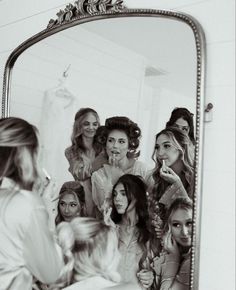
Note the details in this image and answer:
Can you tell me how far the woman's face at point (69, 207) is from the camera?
1.48 meters

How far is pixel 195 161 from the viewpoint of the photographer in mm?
1211

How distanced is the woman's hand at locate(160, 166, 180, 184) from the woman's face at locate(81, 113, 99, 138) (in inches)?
11.7

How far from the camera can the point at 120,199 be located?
137 cm

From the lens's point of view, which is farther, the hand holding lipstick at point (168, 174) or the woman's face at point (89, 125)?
the woman's face at point (89, 125)

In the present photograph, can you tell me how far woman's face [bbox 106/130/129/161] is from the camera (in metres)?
1.38

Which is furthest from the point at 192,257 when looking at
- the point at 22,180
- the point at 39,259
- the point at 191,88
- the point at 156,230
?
the point at 22,180

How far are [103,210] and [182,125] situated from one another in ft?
1.24

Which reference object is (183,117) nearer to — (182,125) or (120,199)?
(182,125)

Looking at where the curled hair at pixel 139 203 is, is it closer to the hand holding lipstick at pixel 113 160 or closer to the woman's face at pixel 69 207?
the hand holding lipstick at pixel 113 160

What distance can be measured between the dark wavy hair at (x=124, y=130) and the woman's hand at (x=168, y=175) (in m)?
0.10

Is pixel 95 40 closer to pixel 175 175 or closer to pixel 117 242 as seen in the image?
pixel 175 175

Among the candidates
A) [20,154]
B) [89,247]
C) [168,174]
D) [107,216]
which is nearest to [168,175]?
[168,174]

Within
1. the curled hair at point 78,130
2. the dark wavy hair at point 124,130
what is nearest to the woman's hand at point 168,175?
the dark wavy hair at point 124,130

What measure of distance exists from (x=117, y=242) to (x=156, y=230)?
15cm
